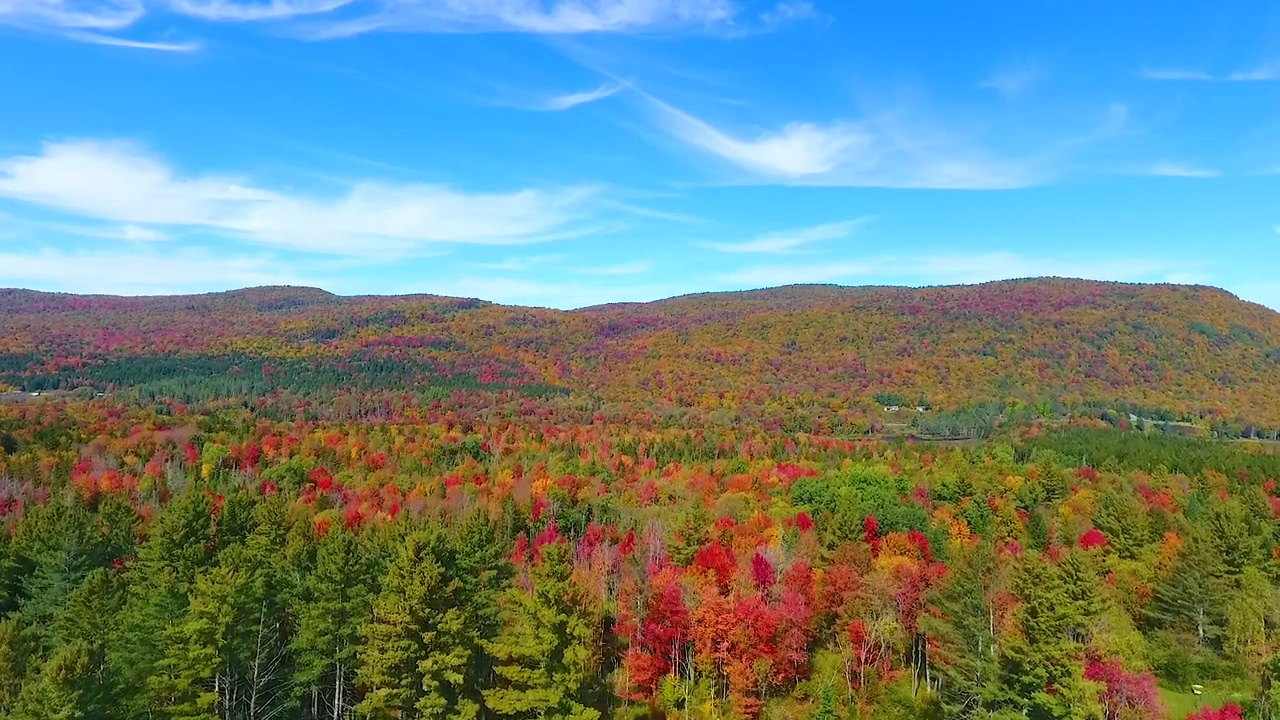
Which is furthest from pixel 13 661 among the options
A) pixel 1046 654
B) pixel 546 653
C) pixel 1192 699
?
pixel 1192 699

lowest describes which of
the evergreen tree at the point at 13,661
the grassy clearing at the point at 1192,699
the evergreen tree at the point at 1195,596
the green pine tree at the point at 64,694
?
the grassy clearing at the point at 1192,699

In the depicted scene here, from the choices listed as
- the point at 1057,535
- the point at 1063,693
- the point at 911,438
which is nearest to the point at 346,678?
the point at 1063,693

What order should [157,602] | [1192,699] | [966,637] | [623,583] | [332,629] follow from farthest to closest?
[623,583] → [1192,699] → [966,637] → [332,629] → [157,602]

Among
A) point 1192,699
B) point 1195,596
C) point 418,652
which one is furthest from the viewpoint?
point 1195,596

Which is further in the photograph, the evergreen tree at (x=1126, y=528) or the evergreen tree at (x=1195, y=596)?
the evergreen tree at (x=1126, y=528)

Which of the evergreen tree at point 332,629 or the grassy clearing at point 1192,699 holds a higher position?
the evergreen tree at point 332,629

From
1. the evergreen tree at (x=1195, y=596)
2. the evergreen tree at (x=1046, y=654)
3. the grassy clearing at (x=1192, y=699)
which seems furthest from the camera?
the evergreen tree at (x=1195, y=596)

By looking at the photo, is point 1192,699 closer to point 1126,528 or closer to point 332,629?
point 1126,528

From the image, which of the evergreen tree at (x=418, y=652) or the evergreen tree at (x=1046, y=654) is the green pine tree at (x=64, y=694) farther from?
the evergreen tree at (x=1046, y=654)

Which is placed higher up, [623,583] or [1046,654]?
[1046,654]

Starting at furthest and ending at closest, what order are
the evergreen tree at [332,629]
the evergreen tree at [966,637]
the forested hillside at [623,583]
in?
the evergreen tree at [966,637], the evergreen tree at [332,629], the forested hillside at [623,583]

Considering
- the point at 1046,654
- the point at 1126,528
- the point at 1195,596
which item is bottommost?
the point at 1195,596

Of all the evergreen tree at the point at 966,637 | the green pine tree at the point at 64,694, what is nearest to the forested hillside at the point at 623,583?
the green pine tree at the point at 64,694
